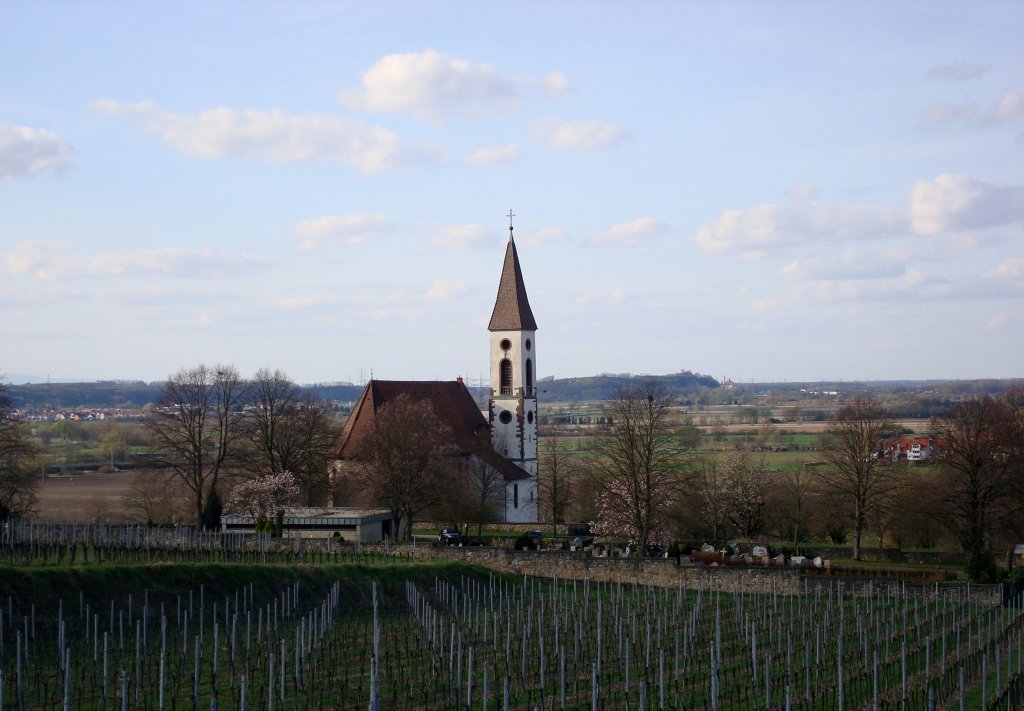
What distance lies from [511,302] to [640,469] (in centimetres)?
2122

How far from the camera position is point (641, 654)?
30469 millimetres

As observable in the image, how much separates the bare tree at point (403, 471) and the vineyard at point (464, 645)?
386 inches

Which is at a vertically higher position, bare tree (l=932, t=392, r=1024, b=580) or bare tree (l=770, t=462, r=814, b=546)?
bare tree (l=932, t=392, r=1024, b=580)

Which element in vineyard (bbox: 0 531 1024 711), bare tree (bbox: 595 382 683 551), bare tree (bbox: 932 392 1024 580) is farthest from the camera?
bare tree (bbox: 595 382 683 551)

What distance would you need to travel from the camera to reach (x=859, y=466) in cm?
5541

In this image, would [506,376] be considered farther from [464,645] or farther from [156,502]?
[464,645]

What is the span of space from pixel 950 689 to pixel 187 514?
138ft

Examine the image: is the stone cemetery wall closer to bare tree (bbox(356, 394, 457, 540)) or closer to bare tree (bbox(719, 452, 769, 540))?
bare tree (bbox(356, 394, 457, 540))

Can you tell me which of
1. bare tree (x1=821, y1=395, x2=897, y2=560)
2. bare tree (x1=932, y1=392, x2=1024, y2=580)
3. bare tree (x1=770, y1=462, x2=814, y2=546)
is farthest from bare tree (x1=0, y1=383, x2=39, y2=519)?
bare tree (x1=932, y1=392, x2=1024, y2=580)

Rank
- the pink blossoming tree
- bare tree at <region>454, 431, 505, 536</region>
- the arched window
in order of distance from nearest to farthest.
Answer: the pink blossoming tree → bare tree at <region>454, 431, 505, 536</region> → the arched window

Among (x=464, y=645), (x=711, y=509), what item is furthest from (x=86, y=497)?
(x=464, y=645)

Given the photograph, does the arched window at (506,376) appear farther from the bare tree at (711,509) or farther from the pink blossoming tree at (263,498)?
the pink blossoming tree at (263,498)

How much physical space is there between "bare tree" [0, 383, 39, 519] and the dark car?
1697cm

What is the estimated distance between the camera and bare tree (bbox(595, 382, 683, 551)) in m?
52.2
